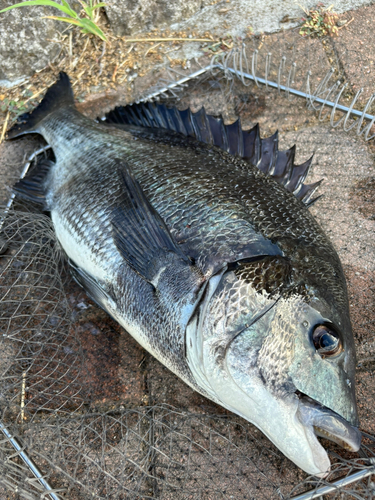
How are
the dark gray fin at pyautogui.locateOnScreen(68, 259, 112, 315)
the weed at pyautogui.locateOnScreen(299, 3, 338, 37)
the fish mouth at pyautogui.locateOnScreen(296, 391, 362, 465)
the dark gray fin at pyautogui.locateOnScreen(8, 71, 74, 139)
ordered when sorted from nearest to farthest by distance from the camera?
the fish mouth at pyautogui.locateOnScreen(296, 391, 362, 465) → the dark gray fin at pyautogui.locateOnScreen(68, 259, 112, 315) → the dark gray fin at pyautogui.locateOnScreen(8, 71, 74, 139) → the weed at pyautogui.locateOnScreen(299, 3, 338, 37)

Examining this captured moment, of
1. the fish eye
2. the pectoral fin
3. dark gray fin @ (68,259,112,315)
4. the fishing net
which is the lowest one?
the fishing net

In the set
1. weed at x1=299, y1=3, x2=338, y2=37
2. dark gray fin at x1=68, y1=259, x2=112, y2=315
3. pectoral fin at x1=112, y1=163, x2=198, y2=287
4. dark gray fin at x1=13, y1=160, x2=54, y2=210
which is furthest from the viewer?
weed at x1=299, y1=3, x2=338, y2=37

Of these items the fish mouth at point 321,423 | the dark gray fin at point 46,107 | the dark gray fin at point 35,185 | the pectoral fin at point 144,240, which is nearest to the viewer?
the fish mouth at point 321,423

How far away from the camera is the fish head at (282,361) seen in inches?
49.6

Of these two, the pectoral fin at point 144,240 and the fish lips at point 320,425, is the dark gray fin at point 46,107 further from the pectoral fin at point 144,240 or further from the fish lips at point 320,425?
the fish lips at point 320,425

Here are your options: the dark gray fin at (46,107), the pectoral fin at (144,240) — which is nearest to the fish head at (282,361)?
the pectoral fin at (144,240)

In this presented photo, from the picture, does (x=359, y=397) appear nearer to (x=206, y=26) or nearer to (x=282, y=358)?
(x=282, y=358)

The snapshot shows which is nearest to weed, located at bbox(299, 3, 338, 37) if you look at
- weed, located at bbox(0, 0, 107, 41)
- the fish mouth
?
weed, located at bbox(0, 0, 107, 41)

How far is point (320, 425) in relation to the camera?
1.23 m

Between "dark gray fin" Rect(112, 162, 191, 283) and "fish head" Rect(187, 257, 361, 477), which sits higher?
"dark gray fin" Rect(112, 162, 191, 283)

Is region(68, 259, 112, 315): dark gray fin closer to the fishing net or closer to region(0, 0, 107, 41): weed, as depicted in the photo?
the fishing net

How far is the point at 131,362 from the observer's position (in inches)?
78.1

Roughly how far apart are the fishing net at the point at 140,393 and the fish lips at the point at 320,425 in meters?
0.23

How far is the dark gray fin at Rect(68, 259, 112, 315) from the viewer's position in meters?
1.88
